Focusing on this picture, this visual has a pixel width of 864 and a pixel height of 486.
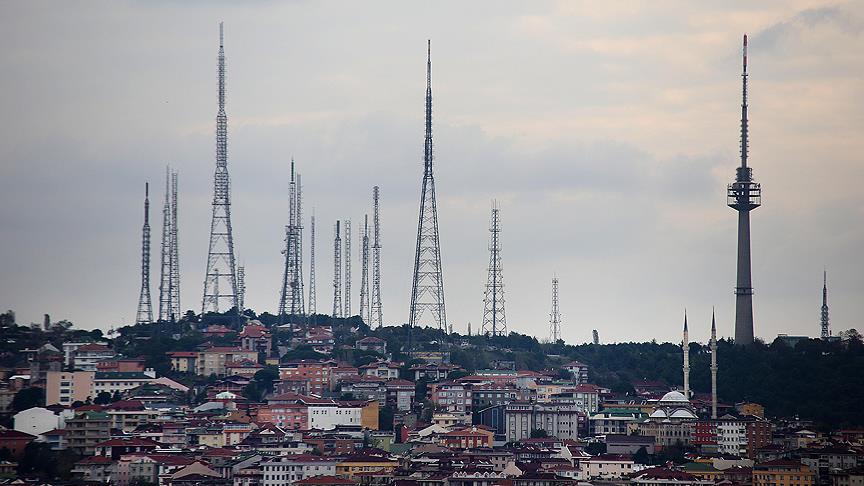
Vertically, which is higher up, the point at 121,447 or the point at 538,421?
the point at 538,421

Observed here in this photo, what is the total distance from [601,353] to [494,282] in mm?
16270

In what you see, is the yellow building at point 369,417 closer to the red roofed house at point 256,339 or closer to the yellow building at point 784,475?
the red roofed house at point 256,339

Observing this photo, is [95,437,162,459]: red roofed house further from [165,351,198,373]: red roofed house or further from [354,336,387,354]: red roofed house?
[354,336,387,354]: red roofed house

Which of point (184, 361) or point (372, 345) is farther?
point (372, 345)

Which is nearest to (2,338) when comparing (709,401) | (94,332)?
(94,332)

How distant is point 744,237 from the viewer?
107 metres

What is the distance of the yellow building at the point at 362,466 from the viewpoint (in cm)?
7719

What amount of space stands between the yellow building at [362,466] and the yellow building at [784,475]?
1295 centimetres

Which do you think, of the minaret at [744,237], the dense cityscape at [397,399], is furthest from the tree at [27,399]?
the minaret at [744,237]

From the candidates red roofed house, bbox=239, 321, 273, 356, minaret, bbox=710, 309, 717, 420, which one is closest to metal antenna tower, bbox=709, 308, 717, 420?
minaret, bbox=710, 309, 717, 420

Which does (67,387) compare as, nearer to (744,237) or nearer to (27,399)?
(27,399)

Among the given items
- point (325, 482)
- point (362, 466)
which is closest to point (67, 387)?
point (362, 466)

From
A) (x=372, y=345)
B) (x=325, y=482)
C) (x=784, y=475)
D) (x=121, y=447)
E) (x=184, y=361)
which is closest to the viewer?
(x=325, y=482)

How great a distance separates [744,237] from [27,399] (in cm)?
3684
